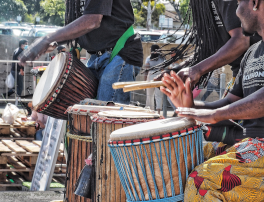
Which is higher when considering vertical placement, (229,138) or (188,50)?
(188,50)

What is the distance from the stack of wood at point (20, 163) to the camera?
4637mm

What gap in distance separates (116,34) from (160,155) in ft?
5.32

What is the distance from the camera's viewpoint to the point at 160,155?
2.01 m

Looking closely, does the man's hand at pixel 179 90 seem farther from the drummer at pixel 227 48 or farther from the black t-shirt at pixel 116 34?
the black t-shirt at pixel 116 34

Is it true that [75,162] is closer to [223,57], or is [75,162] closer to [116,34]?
[116,34]

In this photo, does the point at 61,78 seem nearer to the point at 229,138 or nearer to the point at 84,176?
the point at 84,176

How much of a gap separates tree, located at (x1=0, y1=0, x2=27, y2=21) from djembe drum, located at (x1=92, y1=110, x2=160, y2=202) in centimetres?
5031

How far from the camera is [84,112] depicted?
9.03 ft

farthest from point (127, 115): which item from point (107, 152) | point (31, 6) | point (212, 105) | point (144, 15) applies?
point (31, 6)

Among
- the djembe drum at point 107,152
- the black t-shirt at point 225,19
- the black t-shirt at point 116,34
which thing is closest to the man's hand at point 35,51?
the black t-shirt at point 116,34

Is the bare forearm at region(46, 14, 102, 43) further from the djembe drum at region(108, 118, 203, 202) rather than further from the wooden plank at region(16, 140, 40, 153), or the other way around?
the wooden plank at region(16, 140, 40, 153)

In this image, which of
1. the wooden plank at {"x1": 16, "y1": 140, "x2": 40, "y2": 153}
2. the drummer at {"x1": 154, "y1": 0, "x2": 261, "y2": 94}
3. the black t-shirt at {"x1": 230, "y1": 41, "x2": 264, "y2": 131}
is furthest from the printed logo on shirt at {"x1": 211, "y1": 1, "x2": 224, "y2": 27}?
the wooden plank at {"x1": 16, "y1": 140, "x2": 40, "y2": 153}

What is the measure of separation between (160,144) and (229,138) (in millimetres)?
509

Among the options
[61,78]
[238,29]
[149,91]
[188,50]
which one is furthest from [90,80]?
[149,91]
